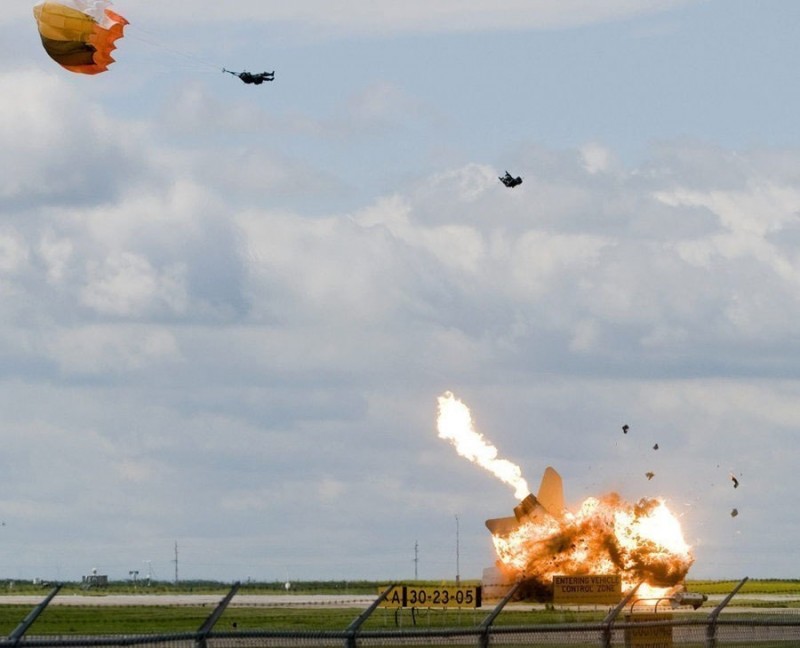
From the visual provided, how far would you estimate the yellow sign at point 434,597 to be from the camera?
5578 centimetres

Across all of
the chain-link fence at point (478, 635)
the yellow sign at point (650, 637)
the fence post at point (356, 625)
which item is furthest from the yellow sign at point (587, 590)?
the fence post at point (356, 625)

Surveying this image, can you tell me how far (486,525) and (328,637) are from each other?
5648cm

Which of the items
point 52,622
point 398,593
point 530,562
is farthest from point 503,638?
point 530,562

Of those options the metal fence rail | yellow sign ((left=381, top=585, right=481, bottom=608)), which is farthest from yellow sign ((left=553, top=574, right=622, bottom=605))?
the metal fence rail

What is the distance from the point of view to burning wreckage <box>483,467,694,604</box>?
81.0 meters

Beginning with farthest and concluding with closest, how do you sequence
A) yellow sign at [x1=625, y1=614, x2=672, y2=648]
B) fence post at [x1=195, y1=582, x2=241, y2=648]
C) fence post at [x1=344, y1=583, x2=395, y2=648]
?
yellow sign at [x1=625, y1=614, x2=672, y2=648] < fence post at [x1=344, y1=583, x2=395, y2=648] < fence post at [x1=195, y1=582, x2=241, y2=648]

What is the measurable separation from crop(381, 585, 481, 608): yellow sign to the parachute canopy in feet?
62.9

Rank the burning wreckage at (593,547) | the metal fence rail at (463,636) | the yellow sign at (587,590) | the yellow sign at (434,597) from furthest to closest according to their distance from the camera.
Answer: the burning wreckage at (593,547)
the yellow sign at (587,590)
the yellow sign at (434,597)
the metal fence rail at (463,636)

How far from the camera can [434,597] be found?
5731 centimetres

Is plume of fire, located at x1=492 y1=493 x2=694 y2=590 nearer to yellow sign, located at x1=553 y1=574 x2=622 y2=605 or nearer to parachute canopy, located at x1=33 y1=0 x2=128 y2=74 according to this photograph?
yellow sign, located at x1=553 y1=574 x2=622 y2=605

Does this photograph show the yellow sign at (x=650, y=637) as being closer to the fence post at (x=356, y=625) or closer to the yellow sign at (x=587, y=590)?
the fence post at (x=356, y=625)

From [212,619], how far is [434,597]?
3293 cm

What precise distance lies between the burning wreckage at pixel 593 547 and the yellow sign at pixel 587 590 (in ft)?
53.5

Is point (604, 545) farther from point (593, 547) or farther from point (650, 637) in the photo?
point (650, 637)
